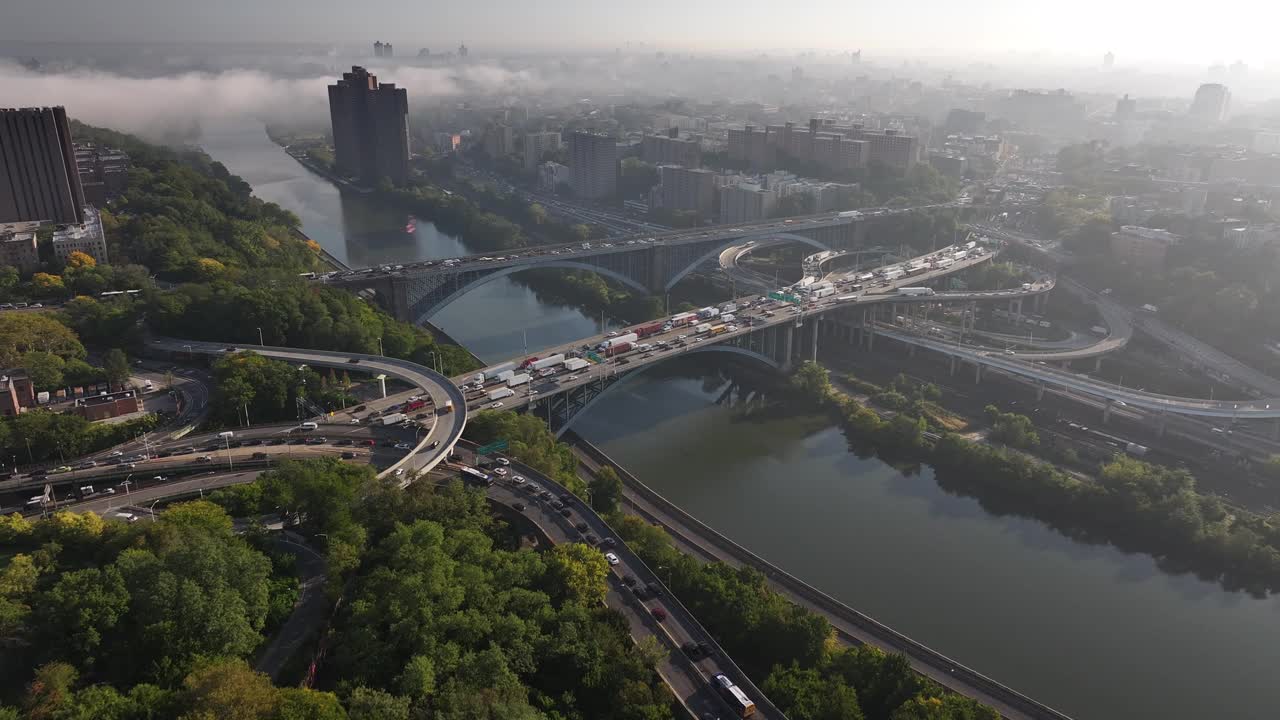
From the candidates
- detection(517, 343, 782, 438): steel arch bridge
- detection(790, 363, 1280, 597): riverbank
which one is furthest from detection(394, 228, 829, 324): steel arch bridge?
detection(790, 363, 1280, 597): riverbank

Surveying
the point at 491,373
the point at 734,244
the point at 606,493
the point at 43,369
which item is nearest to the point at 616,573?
the point at 606,493

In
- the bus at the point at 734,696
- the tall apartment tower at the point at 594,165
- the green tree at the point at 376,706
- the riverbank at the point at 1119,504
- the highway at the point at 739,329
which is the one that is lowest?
the riverbank at the point at 1119,504

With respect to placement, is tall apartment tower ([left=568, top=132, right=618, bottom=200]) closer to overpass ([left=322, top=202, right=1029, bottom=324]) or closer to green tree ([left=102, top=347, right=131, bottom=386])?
overpass ([left=322, top=202, right=1029, bottom=324])

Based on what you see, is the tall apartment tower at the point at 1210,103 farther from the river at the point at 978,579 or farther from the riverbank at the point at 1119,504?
the river at the point at 978,579

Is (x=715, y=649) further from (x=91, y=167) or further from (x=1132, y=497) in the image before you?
(x=91, y=167)

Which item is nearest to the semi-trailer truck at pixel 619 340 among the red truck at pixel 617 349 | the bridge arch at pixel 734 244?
the red truck at pixel 617 349

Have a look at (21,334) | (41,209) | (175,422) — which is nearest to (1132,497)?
(175,422)

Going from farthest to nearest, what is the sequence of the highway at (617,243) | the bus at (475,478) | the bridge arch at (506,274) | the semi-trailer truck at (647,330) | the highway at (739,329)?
the bridge arch at (506,274)
the highway at (617,243)
the semi-trailer truck at (647,330)
the highway at (739,329)
the bus at (475,478)
